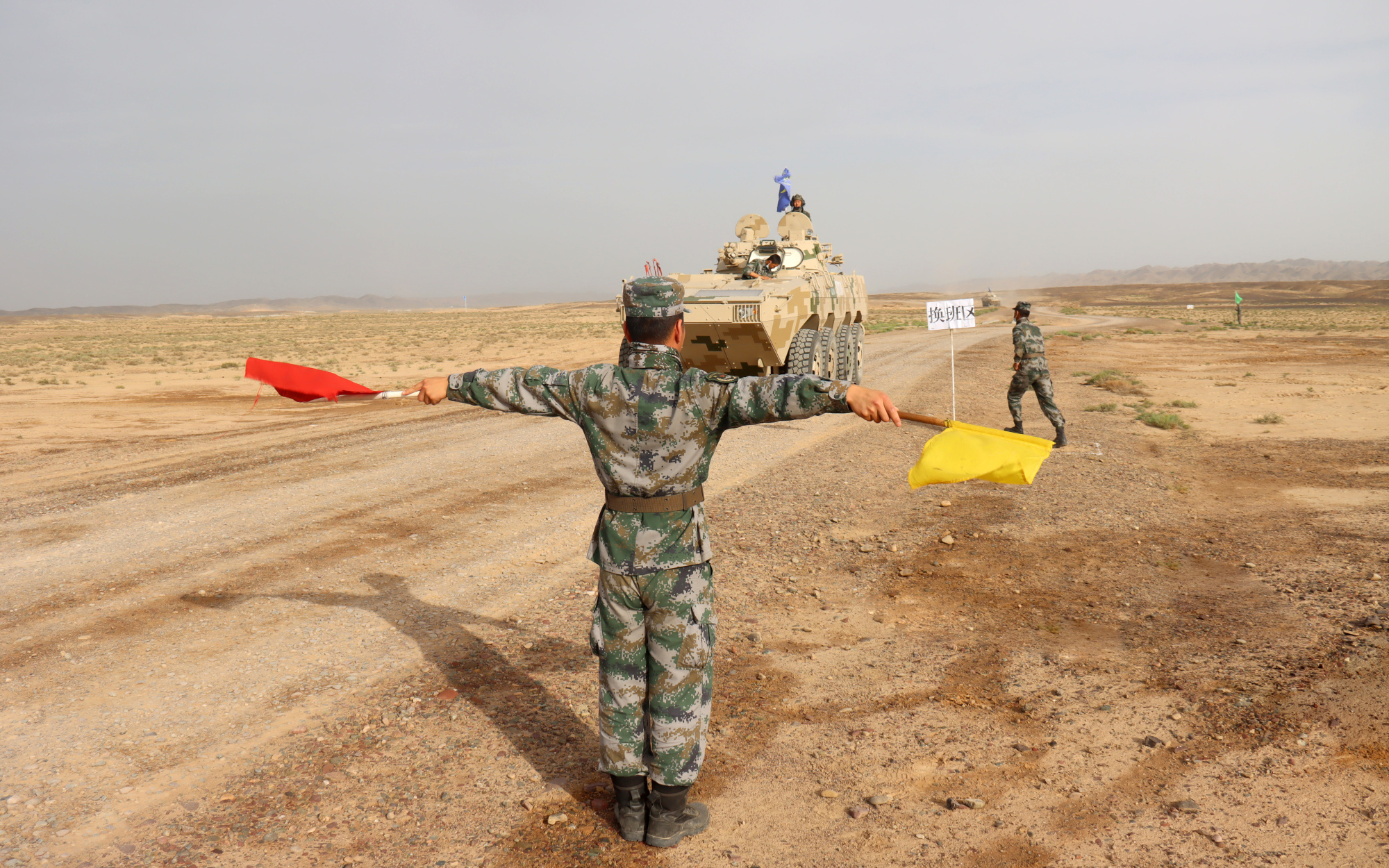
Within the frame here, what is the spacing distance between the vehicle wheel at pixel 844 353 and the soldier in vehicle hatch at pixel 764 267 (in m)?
2.33

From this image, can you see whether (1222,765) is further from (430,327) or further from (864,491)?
(430,327)

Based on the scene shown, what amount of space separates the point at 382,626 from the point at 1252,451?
10.3 m

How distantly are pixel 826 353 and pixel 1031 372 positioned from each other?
4.86m

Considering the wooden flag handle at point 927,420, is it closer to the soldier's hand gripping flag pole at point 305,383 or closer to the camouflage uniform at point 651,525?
the camouflage uniform at point 651,525

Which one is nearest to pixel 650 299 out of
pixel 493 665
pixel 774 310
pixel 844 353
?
pixel 493 665

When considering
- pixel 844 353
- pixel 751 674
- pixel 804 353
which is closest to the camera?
pixel 751 674

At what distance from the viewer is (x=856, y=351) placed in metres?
17.8

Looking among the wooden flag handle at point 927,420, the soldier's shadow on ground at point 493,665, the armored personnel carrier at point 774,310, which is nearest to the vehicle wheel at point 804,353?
the armored personnel carrier at point 774,310

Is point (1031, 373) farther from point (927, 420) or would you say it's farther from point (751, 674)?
point (927, 420)

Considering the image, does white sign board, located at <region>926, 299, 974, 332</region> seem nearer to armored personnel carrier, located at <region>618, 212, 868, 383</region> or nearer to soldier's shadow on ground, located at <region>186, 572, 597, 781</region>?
armored personnel carrier, located at <region>618, 212, 868, 383</region>

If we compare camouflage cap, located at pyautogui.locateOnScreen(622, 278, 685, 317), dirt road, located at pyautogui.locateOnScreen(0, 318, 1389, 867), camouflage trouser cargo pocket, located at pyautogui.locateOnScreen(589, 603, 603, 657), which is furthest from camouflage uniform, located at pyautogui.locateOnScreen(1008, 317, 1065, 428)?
camouflage trouser cargo pocket, located at pyautogui.locateOnScreen(589, 603, 603, 657)

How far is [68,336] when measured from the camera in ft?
194

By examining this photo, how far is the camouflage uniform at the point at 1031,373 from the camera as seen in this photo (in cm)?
1129

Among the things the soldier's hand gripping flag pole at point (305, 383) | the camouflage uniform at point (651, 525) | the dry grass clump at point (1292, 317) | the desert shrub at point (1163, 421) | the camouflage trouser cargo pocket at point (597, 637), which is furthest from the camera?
the dry grass clump at point (1292, 317)
